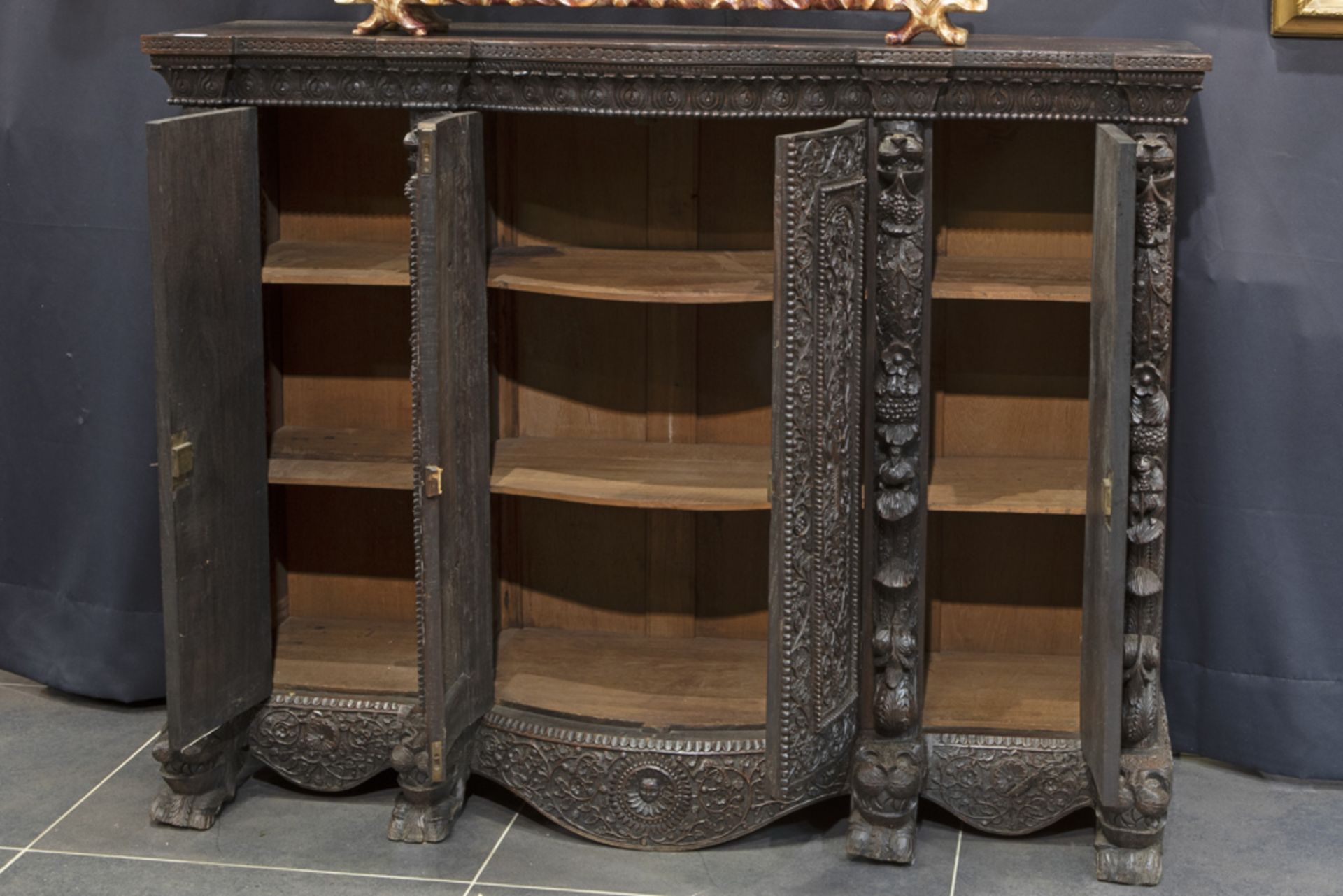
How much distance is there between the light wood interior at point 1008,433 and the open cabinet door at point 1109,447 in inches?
8.9

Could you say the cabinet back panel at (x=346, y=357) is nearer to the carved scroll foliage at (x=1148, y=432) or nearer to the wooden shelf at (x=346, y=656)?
the wooden shelf at (x=346, y=656)

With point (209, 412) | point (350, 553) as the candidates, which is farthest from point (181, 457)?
point (350, 553)

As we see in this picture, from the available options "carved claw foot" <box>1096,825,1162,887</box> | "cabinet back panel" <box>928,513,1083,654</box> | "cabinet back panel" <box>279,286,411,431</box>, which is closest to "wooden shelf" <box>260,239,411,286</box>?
"cabinet back panel" <box>279,286,411,431</box>

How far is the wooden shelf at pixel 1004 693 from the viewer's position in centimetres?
365

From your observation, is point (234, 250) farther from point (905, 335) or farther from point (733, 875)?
point (733, 875)

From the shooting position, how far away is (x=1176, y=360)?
3.88 m

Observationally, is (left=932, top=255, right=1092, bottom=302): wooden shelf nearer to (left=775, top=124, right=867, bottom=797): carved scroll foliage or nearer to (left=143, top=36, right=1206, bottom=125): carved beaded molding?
(left=775, top=124, right=867, bottom=797): carved scroll foliage

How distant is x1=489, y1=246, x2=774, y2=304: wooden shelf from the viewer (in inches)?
136

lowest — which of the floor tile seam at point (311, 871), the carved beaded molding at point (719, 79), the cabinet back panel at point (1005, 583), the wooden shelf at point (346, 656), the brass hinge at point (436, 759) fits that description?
the floor tile seam at point (311, 871)

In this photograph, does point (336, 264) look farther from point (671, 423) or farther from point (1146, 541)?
point (1146, 541)

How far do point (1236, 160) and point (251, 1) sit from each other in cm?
209

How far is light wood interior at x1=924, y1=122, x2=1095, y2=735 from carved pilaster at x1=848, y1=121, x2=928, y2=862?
116 millimetres

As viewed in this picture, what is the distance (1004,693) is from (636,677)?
29.4 inches

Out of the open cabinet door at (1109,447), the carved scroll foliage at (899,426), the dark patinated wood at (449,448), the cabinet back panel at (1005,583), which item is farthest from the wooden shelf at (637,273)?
the cabinet back panel at (1005,583)
